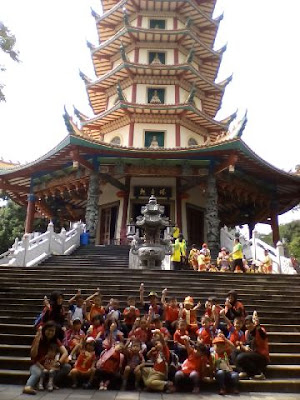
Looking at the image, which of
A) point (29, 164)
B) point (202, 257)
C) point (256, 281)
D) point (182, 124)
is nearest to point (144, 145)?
point (182, 124)

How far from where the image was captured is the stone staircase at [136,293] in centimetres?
574

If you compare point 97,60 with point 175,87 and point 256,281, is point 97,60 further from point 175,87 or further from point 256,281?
point 256,281

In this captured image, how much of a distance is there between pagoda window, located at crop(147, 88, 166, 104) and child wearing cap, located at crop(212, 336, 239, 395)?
1554 centimetres

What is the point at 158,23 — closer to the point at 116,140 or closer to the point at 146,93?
the point at 146,93

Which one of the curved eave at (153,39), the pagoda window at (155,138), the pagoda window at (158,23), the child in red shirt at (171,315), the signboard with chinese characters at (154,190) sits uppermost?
the pagoda window at (158,23)

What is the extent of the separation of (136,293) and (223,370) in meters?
3.85

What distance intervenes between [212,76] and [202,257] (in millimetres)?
14352

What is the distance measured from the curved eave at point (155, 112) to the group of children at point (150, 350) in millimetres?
12941

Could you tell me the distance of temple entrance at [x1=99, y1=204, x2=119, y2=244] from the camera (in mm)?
18328

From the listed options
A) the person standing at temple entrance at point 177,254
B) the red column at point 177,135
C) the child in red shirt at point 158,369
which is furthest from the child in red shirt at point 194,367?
the red column at point 177,135

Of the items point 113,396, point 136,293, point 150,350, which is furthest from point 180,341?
point 136,293

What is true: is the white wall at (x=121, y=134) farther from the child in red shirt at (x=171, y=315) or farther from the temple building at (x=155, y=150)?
the child in red shirt at (x=171, y=315)

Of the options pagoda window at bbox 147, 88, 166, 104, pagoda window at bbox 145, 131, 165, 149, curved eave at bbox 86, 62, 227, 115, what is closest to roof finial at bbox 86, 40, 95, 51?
curved eave at bbox 86, 62, 227, 115

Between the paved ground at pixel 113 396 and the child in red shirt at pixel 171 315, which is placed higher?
the child in red shirt at pixel 171 315
